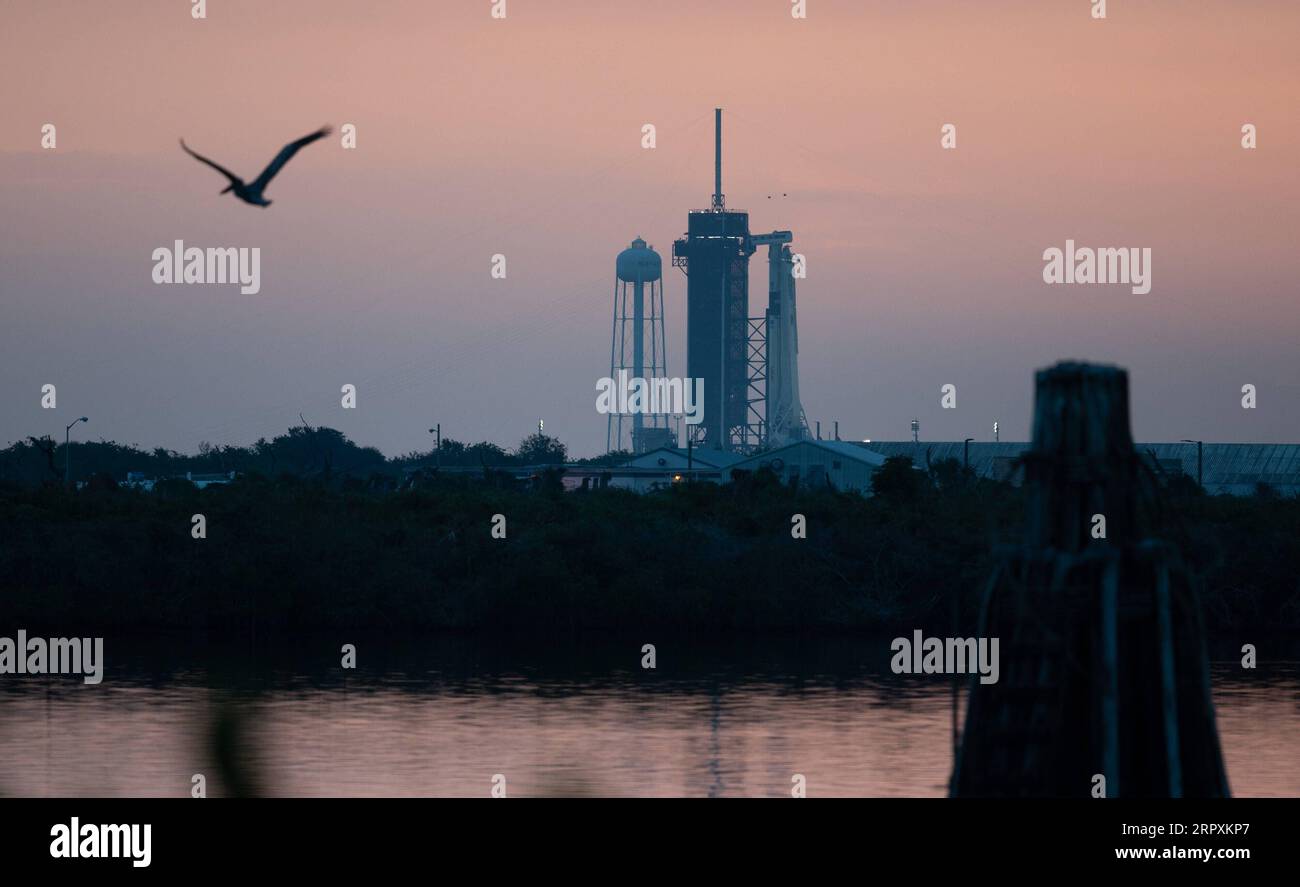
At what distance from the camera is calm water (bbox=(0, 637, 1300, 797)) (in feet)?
122

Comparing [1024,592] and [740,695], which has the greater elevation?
[1024,592]

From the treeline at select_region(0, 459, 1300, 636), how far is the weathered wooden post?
156 ft

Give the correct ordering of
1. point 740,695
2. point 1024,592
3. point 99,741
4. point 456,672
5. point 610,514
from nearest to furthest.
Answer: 1. point 1024,592
2. point 99,741
3. point 740,695
4. point 456,672
5. point 610,514

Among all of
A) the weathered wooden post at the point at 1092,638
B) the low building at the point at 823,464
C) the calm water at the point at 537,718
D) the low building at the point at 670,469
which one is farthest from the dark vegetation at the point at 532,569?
the weathered wooden post at the point at 1092,638

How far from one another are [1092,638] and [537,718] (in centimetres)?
3002

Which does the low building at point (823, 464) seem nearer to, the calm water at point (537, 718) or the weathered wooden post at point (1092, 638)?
the calm water at point (537, 718)

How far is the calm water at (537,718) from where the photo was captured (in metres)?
37.2

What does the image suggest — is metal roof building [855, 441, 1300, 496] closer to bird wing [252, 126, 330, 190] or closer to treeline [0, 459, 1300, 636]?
treeline [0, 459, 1300, 636]
